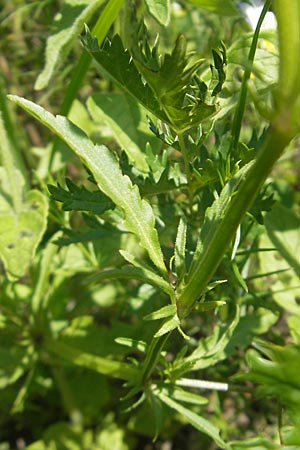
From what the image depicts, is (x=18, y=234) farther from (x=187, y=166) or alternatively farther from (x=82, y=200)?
(x=187, y=166)

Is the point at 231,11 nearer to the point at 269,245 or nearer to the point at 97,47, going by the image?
the point at 97,47

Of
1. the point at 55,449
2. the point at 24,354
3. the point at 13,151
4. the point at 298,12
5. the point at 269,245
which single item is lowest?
the point at 55,449

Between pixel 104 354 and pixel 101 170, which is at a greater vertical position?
pixel 101 170

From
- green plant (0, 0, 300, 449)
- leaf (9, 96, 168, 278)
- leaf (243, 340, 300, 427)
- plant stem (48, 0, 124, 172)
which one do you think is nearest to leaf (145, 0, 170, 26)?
green plant (0, 0, 300, 449)

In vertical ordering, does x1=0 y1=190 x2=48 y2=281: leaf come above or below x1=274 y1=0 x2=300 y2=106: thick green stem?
below

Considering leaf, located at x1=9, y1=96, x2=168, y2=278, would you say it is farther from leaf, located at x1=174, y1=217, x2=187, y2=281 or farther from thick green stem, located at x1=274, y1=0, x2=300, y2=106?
thick green stem, located at x1=274, y1=0, x2=300, y2=106

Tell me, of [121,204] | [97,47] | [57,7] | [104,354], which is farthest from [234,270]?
[57,7]
